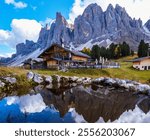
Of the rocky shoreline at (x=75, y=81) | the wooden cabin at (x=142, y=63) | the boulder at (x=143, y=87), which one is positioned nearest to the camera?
the wooden cabin at (x=142, y=63)

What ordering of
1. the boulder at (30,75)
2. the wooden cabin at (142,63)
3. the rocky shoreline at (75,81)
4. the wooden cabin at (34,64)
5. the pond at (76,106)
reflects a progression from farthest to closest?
the boulder at (30,75), the wooden cabin at (34,64), the rocky shoreline at (75,81), the wooden cabin at (142,63), the pond at (76,106)

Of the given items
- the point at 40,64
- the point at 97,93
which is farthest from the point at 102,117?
the point at 40,64

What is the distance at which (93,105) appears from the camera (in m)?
4.59

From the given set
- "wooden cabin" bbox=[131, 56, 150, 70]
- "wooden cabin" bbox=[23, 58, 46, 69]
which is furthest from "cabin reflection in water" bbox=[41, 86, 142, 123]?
"wooden cabin" bbox=[131, 56, 150, 70]

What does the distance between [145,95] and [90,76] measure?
3.80ft

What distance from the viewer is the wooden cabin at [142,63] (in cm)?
455

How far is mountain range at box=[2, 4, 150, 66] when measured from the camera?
4.34m

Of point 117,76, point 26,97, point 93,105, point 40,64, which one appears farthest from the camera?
point 40,64

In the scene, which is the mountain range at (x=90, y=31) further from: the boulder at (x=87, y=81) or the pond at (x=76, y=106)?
the pond at (x=76, y=106)

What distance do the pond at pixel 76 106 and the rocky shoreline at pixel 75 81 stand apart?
16cm

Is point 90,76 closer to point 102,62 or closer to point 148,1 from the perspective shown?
point 102,62

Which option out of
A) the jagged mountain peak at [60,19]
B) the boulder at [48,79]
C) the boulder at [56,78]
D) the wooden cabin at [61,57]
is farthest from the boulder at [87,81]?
the jagged mountain peak at [60,19]

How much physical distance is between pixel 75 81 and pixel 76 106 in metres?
1.21

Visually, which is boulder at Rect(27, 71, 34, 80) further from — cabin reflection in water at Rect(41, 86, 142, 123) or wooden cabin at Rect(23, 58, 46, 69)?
cabin reflection in water at Rect(41, 86, 142, 123)
